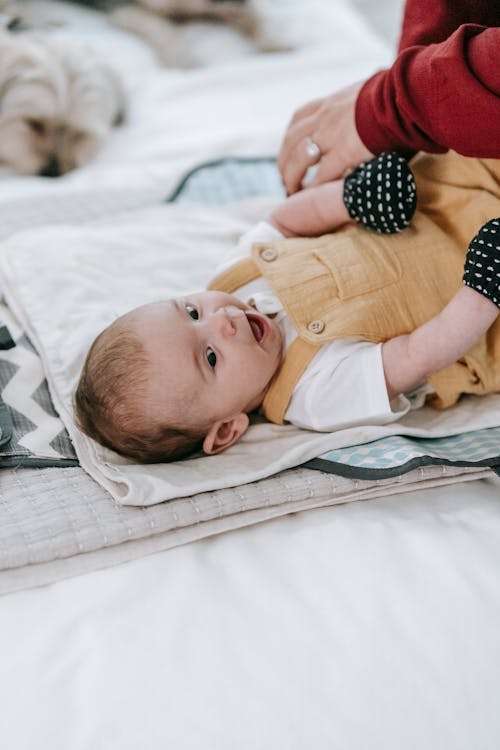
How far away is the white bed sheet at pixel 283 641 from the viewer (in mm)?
656

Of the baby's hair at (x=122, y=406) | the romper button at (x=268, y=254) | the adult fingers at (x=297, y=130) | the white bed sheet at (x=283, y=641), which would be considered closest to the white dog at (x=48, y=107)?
the adult fingers at (x=297, y=130)

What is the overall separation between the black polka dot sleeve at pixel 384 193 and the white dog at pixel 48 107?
765mm

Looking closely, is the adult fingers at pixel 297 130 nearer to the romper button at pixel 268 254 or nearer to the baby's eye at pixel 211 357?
the romper button at pixel 268 254

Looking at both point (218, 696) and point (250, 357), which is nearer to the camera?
point (218, 696)

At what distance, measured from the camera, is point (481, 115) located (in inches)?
35.9

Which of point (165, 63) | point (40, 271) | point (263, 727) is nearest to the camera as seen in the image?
point (263, 727)

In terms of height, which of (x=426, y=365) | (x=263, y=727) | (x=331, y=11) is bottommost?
(x=263, y=727)

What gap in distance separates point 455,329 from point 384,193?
220 mm

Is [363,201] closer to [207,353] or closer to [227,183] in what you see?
[207,353]

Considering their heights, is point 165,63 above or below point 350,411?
above

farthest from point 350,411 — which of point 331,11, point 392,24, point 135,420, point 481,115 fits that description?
point 392,24

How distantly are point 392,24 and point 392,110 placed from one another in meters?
1.91

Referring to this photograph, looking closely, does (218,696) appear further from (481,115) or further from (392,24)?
(392,24)

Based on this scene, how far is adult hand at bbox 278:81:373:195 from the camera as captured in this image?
3.66ft
